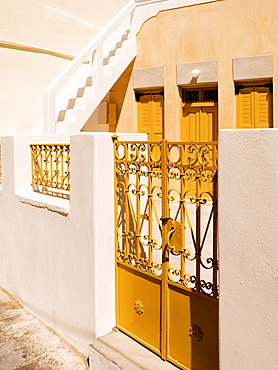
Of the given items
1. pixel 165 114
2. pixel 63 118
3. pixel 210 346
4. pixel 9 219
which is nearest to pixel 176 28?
pixel 165 114

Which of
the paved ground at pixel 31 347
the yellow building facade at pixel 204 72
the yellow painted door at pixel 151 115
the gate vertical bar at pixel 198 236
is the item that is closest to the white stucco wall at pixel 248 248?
the gate vertical bar at pixel 198 236

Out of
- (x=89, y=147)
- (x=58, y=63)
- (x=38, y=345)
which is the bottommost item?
(x=38, y=345)

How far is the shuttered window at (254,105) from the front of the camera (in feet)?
30.5

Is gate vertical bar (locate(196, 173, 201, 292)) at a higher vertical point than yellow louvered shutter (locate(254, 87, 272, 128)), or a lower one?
lower

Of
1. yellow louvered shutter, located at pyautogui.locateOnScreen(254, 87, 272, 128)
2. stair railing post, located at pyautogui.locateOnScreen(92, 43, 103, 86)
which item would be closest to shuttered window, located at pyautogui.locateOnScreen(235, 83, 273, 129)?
yellow louvered shutter, located at pyautogui.locateOnScreen(254, 87, 272, 128)

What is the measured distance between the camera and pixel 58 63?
39.7ft

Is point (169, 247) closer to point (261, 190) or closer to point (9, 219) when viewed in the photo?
point (261, 190)

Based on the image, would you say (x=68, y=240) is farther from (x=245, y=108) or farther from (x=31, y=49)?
(x=31, y=49)

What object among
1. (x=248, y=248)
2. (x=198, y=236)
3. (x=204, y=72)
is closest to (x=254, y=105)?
(x=204, y=72)

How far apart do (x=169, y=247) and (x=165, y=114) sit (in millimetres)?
6798

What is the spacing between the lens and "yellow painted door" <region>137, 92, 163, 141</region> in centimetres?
1069

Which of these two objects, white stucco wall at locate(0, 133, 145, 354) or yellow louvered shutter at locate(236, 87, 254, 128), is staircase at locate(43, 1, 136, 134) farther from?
yellow louvered shutter at locate(236, 87, 254, 128)

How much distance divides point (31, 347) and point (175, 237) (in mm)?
2436

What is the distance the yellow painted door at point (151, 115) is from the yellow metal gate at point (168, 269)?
19.5 ft
